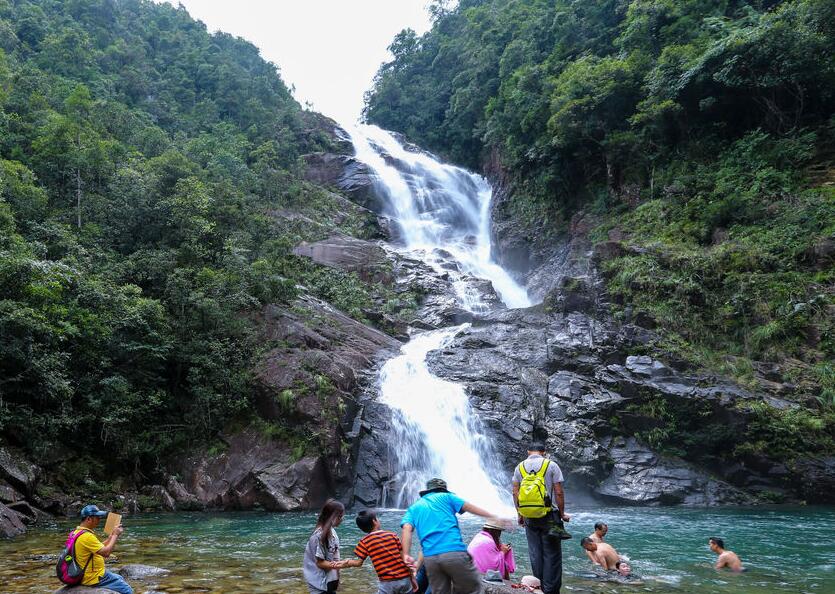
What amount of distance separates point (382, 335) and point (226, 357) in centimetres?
717

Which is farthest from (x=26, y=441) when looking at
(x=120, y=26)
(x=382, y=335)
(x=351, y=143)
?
(x=120, y=26)

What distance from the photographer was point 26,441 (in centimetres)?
1512

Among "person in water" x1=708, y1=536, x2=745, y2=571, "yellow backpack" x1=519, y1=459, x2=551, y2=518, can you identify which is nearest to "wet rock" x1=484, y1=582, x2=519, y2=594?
"yellow backpack" x1=519, y1=459, x2=551, y2=518

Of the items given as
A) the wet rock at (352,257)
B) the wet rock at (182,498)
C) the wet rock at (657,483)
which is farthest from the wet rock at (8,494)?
the wet rock at (352,257)

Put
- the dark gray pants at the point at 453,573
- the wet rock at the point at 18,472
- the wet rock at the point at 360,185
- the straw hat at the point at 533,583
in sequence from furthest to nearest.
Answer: the wet rock at the point at 360,185 < the wet rock at the point at 18,472 < the straw hat at the point at 533,583 < the dark gray pants at the point at 453,573

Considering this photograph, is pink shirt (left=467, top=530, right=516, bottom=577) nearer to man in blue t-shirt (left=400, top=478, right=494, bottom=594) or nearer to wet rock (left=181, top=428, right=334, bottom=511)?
man in blue t-shirt (left=400, top=478, right=494, bottom=594)

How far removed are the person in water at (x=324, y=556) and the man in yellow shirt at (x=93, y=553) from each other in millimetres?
2129

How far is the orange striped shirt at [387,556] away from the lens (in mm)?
4793

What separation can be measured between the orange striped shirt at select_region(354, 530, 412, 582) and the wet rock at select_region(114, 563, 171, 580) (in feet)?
15.1

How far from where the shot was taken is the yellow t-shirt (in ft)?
19.1

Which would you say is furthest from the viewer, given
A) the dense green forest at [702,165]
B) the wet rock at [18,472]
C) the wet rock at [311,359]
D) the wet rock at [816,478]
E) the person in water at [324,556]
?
the dense green forest at [702,165]

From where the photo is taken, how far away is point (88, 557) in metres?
5.85

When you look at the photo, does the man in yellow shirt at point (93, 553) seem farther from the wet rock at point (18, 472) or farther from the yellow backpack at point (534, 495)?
the wet rock at point (18, 472)

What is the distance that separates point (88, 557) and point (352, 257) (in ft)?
82.0
